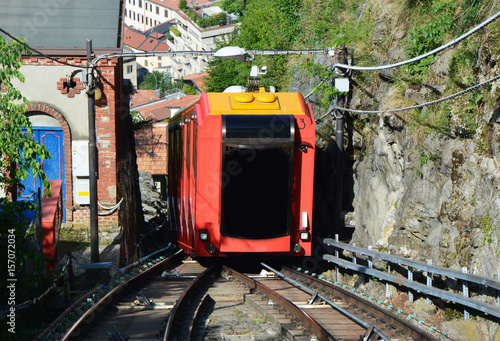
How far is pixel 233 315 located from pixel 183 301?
0.90 m

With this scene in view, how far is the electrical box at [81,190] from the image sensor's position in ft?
53.6

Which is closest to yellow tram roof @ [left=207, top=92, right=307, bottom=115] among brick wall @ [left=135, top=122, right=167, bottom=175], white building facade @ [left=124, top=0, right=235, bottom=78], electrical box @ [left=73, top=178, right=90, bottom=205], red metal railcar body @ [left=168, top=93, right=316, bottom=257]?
red metal railcar body @ [left=168, top=93, right=316, bottom=257]

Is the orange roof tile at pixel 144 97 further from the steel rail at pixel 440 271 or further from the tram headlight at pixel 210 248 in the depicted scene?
the steel rail at pixel 440 271

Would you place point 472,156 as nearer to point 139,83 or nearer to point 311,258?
point 311,258

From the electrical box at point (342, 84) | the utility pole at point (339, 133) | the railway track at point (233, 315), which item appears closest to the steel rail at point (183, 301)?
the railway track at point (233, 315)

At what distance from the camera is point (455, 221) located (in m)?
9.80

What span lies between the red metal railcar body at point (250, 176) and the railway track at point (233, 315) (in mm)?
829

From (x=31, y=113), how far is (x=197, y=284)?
806 centimetres

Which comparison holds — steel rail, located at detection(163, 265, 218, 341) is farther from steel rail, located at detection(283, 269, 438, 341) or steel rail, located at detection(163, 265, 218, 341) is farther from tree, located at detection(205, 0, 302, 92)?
tree, located at detection(205, 0, 302, 92)

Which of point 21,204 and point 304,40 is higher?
point 304,40

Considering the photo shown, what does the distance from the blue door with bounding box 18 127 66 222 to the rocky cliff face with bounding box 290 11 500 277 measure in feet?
24.2

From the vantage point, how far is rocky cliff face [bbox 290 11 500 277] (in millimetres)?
9109

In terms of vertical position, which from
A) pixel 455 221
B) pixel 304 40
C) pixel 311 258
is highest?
pixel 304 40

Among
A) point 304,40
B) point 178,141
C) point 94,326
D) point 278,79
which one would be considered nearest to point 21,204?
point 94,326
